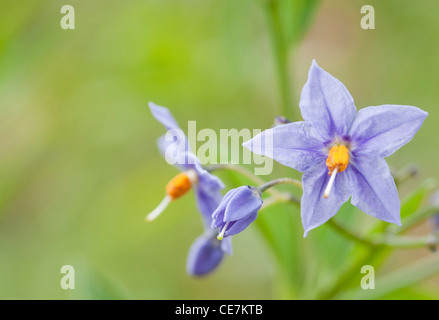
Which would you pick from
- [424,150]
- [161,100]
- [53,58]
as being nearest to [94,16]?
[53,58]

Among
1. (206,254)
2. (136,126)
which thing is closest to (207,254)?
(206,254)

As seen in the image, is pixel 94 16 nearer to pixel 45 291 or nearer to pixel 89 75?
pixel 89 75

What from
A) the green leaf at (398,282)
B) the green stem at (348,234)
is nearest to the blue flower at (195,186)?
the green stem at (348,234)

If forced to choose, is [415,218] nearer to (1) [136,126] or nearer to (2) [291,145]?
(2) [291,145]

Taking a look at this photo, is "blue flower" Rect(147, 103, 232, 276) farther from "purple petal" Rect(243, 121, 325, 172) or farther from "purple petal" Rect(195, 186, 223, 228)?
"purple petal" Rect(243, 121, 325, 172)

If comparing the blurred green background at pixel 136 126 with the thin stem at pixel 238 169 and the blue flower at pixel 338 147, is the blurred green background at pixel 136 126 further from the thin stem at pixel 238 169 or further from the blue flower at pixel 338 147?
the blue flower at pixel 338 147

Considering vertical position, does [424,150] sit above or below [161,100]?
below
